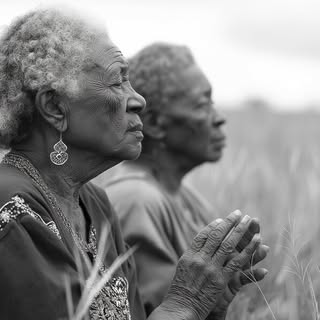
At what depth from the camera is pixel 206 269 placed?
3004 millimetres

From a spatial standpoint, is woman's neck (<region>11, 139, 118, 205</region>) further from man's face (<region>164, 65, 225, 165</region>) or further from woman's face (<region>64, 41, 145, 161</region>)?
man's face (<region>164, 65, 225, 165</region>)

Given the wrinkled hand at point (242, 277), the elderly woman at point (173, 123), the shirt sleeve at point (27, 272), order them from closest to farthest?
the shirt sleeve at point (27, 272), the wrinkled hand at point (242, 277), the elderly woman at point (173, 123)

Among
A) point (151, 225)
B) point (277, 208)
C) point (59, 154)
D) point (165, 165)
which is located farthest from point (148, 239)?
point (277, 208)

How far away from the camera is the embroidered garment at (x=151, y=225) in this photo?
3.89 metres

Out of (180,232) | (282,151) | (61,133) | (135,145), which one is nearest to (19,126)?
(61,133)

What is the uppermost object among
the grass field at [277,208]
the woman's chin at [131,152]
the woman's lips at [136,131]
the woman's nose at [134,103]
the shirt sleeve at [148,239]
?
the woman's nose at [134,103]

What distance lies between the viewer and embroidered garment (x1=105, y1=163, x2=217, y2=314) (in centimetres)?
389

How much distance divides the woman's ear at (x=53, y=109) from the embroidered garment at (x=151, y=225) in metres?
1.10

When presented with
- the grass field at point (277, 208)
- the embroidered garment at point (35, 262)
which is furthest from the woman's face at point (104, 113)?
the grass field at point (277, 208)

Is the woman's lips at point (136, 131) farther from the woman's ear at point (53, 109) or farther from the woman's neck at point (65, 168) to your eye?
the woman's ear at point (53, 109)

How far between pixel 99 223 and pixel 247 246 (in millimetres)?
571

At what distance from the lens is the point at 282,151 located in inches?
356

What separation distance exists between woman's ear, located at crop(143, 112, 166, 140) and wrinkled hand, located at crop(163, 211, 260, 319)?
4.97 feet

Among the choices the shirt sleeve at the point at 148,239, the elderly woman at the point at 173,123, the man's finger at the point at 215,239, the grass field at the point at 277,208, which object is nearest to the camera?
the man's finger at the point at 215,239
